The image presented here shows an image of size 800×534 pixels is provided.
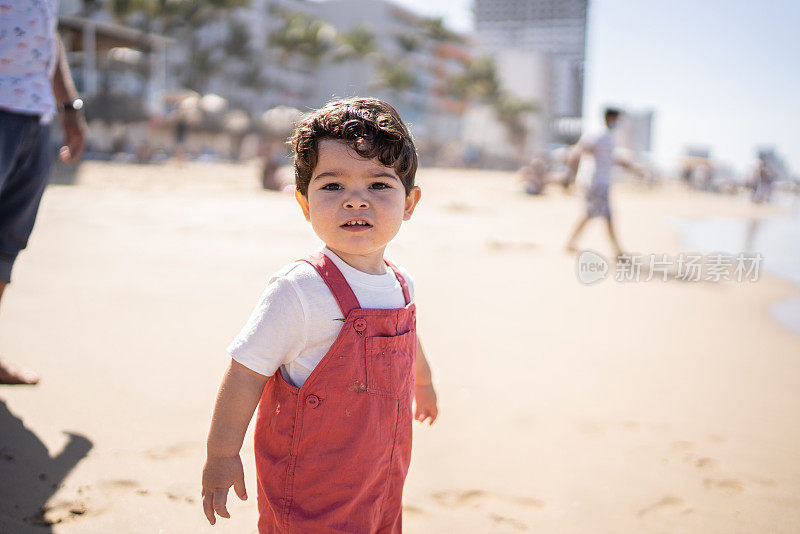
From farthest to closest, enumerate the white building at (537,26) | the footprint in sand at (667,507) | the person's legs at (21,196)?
the white building at (537,26) → the person's legs at (21,196) → the footprint in sand at (667,507)

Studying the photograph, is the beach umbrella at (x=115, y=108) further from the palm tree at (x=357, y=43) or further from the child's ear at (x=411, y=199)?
the palm tree at (x=357, y=43)

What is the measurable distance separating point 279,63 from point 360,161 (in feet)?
155

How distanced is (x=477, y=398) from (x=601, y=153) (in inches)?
195

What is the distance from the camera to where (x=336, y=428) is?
4.18 ft

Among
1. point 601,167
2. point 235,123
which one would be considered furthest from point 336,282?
point 235,123

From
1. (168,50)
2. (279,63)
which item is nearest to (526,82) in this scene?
(279,63)

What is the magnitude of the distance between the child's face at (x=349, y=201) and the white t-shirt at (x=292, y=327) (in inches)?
4.1

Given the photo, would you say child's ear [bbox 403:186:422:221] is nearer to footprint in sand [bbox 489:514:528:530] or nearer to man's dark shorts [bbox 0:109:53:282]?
footprint in sand [bbox 489:514:528:530]

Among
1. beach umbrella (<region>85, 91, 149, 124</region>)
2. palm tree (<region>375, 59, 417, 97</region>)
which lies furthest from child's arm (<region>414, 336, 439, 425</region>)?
palm tree (<region>375, 59, 417, 97</region>)

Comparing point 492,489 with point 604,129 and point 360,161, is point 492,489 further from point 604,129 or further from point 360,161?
point 604,129

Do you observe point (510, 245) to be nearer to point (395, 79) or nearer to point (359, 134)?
point (359, 134)

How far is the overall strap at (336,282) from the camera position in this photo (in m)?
1.28

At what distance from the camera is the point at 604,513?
6.11 feet

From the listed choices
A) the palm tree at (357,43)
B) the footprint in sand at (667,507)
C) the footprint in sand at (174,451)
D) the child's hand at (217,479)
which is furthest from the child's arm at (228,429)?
the palm tree at (357,43)
